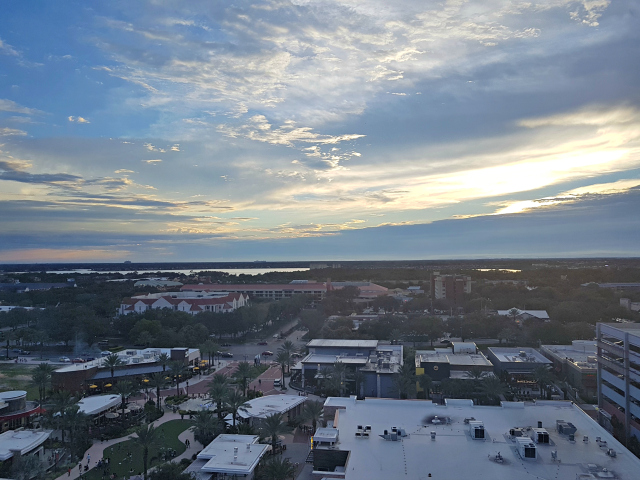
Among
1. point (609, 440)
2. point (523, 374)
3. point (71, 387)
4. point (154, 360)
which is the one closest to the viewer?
point (609, 440)

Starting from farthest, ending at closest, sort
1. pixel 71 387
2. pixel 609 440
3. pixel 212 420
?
pixel 71 387 < pixel 212 420 < pixel 609 440

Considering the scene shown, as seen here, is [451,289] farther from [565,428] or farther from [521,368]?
[565,428]

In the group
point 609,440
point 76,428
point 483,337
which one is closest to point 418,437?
point 609,440

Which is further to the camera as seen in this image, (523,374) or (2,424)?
(523,374)

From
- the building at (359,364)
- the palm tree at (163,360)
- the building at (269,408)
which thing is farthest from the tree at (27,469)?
the building at (359,364)

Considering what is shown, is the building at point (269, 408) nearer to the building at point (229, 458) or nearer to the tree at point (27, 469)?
the building at point (229, 458)

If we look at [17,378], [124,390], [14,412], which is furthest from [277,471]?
[17,378]

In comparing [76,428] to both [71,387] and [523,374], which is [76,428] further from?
[523,374]
